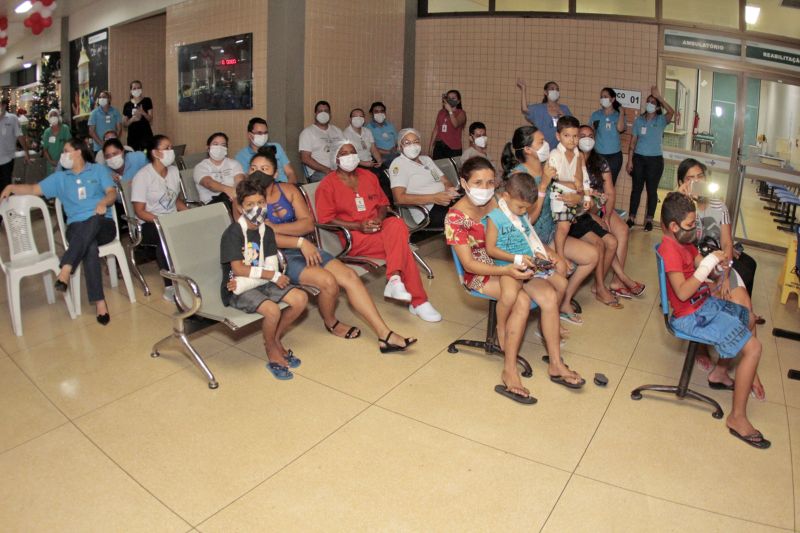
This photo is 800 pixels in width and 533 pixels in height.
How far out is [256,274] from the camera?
3.12 m

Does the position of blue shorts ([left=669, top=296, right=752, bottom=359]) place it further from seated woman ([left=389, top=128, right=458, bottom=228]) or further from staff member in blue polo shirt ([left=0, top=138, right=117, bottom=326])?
staff member in blue polo shirt ([left=0, top=138, right=117, bottom=326])

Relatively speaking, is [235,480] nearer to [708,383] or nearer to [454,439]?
[454,439]

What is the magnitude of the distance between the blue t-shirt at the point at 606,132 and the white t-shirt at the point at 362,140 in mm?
2742

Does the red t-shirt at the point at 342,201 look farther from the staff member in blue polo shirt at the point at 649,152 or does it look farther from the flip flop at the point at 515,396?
the staff member in blue polo shirt at the point at 649,152

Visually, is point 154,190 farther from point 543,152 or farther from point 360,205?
point 543,152

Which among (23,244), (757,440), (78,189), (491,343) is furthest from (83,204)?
(757,440)

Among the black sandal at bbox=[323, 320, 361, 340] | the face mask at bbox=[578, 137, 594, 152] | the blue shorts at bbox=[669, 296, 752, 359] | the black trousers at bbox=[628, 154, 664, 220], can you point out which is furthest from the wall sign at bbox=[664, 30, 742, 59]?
the black sandal at bbox=[323, 320, 361, 340]

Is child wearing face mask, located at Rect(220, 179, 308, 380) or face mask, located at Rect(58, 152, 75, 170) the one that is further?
face mask, located at Rect(58, 152, 75, 170)

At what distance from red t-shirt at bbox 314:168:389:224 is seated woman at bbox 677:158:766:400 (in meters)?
2.07

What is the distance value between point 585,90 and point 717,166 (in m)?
1.91

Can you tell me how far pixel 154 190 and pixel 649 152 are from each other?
560cm

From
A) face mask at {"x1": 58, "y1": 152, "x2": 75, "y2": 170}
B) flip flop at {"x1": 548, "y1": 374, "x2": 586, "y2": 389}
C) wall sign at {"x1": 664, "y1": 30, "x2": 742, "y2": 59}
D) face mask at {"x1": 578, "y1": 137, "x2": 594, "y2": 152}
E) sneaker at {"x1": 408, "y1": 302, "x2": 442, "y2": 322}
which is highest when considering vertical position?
wall sign at {"x1": 664, "y1": 30, "x2": 742, "y2": 59}

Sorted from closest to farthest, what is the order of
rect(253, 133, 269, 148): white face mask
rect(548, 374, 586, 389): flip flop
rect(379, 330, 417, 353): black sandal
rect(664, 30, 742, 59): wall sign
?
1. rect(548, 374, 586, 389): flip flop
2. rect(379, 330, 417, 353): black sandal
3. rect(253, 133, 269, 148): white face mask
4. rect(664, 30, 742, 59): wall sign

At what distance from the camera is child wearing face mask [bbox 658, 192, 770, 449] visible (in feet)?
8.76
